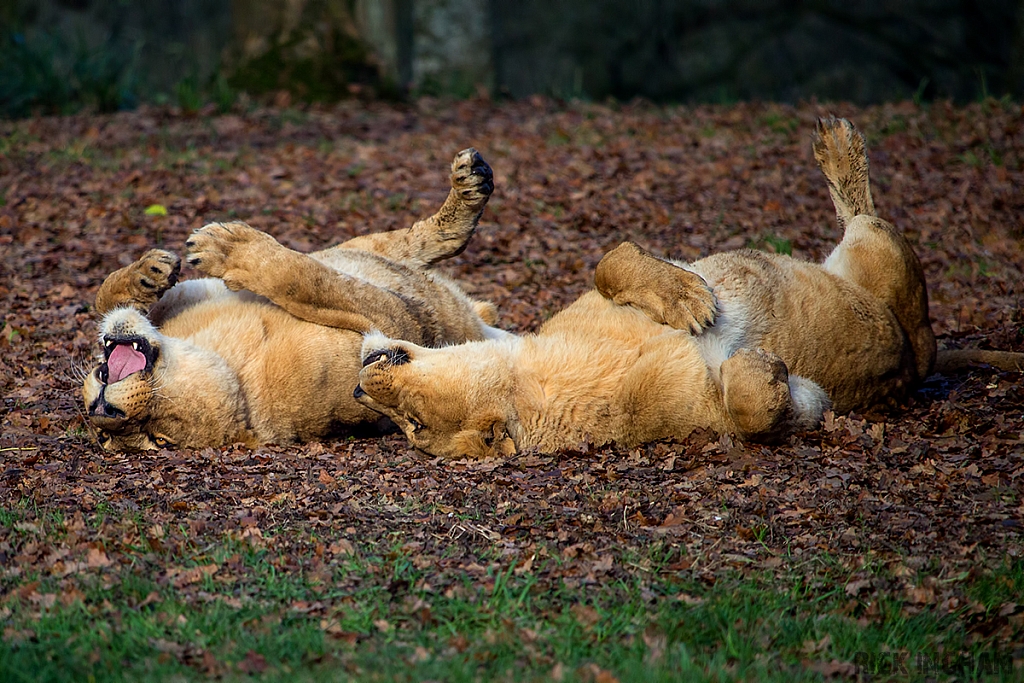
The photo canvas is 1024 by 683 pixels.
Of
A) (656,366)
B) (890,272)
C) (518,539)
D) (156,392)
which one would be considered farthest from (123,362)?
(890,272)

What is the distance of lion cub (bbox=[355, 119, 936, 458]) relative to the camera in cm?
479

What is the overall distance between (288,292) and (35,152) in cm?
664

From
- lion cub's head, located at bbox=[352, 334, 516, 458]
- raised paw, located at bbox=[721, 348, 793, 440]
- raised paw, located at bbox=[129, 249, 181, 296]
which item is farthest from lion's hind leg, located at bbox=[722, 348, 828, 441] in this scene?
raised paw, located at bbox=[129, 249, 181, 296]

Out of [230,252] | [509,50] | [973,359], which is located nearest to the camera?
[230,252]

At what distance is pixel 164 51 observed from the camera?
23141 mm

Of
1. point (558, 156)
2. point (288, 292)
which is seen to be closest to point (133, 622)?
point (288, 292)

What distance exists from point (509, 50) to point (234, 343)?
1839cm

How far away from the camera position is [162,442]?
496 cm

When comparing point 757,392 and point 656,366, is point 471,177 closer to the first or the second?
point 656,366

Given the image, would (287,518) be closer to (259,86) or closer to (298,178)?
(298,178)

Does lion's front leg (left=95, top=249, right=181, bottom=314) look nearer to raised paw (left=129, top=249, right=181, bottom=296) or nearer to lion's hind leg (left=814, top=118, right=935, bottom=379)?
raised paw (left=129, top=249, right=181, bottom=296)

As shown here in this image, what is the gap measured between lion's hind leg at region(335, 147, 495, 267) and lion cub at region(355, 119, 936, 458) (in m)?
1.09

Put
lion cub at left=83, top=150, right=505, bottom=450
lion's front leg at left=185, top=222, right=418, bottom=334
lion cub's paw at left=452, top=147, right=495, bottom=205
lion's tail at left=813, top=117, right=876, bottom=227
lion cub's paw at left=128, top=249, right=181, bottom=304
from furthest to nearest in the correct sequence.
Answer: lion's tail at left=813, top=117, right=876, bottom=227
lion cub's paw at left=452, top=147, right=495, bottom=205
lion cub's paw at left=128, top=249, right=181, bottom=304
lion's front leg at left=185, top=222, right=418, bottom=334
lion cub at left=83, top=150, right=505, bottom=450

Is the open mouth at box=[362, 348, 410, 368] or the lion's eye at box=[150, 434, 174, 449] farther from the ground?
the open mouth at box=[362, 348, 410, 368]
